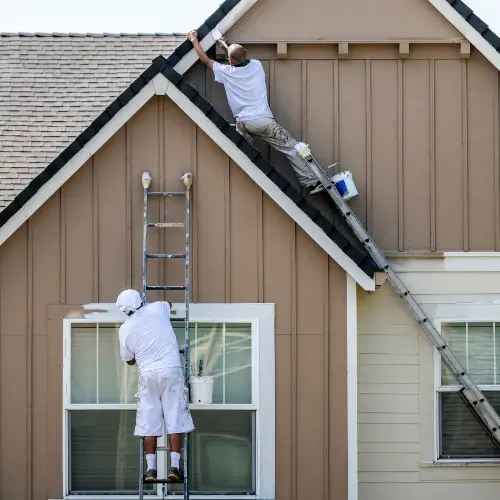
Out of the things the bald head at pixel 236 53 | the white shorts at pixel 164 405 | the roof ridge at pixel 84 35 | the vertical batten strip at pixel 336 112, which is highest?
the roof ridge at pixel 84 35

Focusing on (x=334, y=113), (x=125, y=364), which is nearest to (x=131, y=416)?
(x=125, y=364)

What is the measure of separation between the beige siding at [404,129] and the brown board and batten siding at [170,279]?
107cm

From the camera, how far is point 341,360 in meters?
10.1

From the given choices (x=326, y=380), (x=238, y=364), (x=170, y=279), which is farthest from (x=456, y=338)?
(x=170, y=279)

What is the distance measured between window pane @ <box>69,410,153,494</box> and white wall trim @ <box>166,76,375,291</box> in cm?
231

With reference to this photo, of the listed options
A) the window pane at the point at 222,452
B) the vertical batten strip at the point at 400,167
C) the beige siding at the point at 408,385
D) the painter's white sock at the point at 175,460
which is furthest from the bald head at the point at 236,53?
the painter's white sock at the point at 175,460

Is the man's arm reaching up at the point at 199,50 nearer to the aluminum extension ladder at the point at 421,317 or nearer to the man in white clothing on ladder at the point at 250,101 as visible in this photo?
the man in white clothing on ladder at the point at 250,101

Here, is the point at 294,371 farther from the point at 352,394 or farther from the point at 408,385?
the point at 408,385

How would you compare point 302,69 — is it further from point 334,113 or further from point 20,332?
point 20,332

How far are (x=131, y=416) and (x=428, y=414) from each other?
2875 mm

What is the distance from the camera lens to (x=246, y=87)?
34.9ft

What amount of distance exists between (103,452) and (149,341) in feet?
4.39

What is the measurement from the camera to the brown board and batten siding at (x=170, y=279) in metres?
10.1

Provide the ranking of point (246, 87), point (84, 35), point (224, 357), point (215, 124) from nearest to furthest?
point (215, 124), point (224, 357), point (246, 87), point (84, 35)
